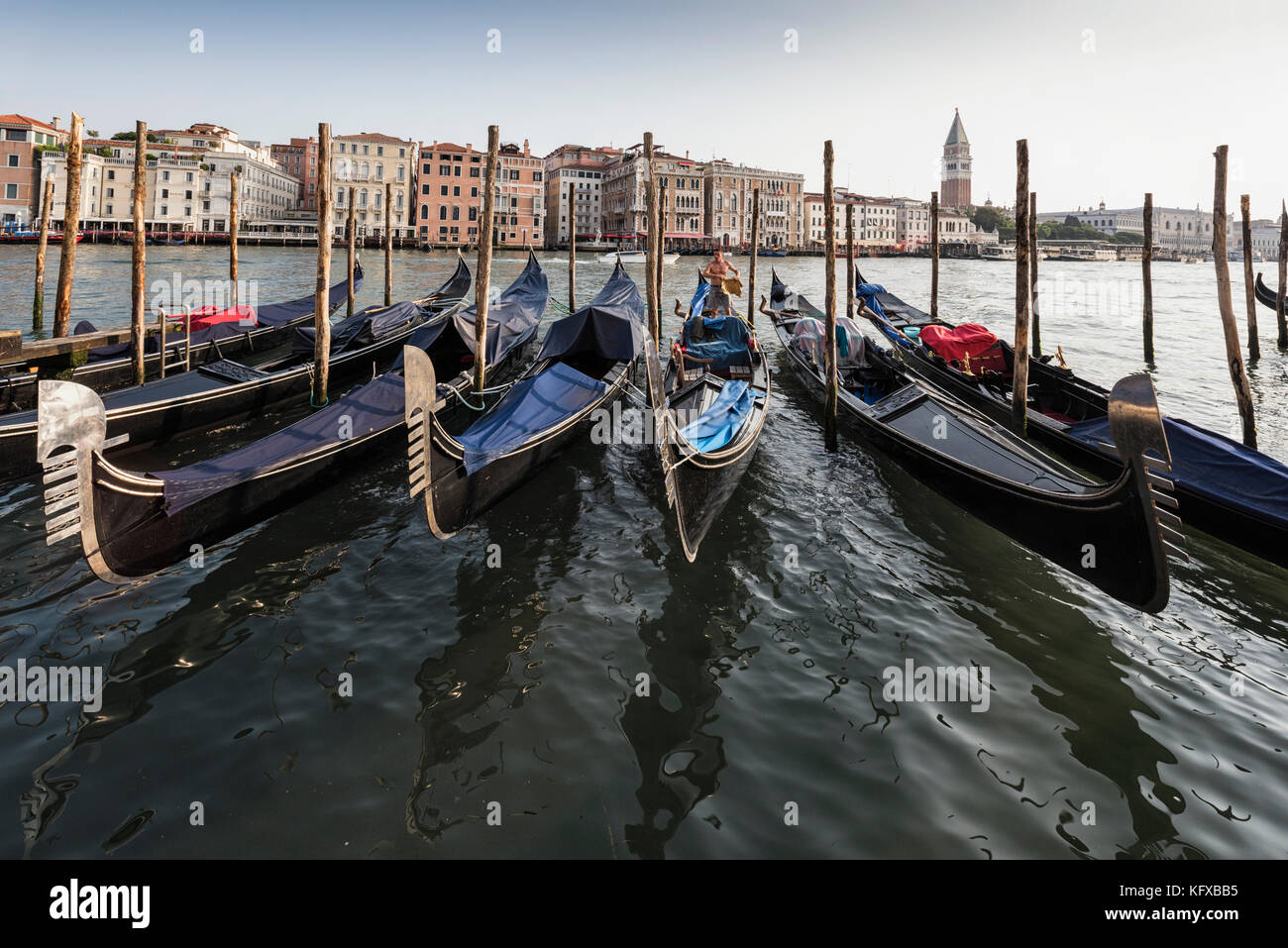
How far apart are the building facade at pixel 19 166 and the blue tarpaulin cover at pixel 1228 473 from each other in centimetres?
6118

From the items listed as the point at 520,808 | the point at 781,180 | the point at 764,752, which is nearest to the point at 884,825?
the point at 764,752

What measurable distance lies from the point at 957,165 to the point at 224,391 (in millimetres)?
126097

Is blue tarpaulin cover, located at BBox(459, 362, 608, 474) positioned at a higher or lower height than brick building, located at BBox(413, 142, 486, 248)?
lower

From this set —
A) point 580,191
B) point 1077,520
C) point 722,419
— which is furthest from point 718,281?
point 580,191

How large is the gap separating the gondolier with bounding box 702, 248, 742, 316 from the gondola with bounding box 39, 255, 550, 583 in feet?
21.6

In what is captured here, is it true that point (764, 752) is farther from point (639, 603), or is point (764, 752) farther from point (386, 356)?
point (386, 356)

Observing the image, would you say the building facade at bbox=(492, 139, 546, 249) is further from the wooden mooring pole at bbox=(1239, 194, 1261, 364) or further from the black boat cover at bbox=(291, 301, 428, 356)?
the wooden mooring pole at bbox=(1239, 194, 1261, 364)

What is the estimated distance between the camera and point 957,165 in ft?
358

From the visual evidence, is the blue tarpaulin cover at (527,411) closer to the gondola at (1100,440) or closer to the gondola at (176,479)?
the gondola at (176,479)

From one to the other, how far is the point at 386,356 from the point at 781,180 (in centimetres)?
7492

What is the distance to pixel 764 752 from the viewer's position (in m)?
3.46

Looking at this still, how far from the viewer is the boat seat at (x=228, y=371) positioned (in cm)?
876

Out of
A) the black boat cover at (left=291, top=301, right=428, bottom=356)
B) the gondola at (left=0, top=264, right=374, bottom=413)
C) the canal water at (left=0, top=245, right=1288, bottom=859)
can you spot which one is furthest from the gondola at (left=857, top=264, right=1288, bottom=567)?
the gondola at (left=0, top=264, right=374, bottom=413)

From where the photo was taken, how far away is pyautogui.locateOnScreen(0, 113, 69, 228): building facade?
43219 mm
